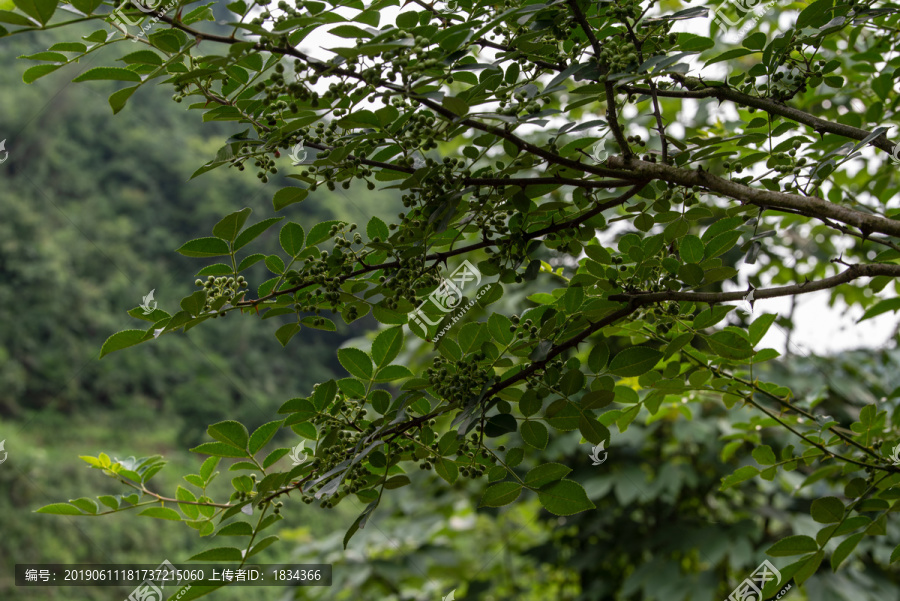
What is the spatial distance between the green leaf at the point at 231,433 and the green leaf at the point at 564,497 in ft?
0.95

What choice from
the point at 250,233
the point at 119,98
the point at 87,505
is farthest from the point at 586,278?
the point at 87,505

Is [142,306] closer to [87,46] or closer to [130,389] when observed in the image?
[87,46]

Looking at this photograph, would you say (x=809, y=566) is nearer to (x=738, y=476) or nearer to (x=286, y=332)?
(x=738, y=476)

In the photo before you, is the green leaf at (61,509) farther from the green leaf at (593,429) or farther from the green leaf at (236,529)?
the green leaf at (593,429)

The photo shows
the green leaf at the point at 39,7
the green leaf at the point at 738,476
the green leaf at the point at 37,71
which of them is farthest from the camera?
the green leaf at the point at 738,476

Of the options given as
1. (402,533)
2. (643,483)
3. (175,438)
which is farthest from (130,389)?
(643,483)

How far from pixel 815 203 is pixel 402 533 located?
71.4 inches

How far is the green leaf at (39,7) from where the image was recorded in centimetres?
42

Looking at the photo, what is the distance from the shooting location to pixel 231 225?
0.59 m

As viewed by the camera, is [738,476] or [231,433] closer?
[231,433]

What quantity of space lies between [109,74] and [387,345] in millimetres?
322
